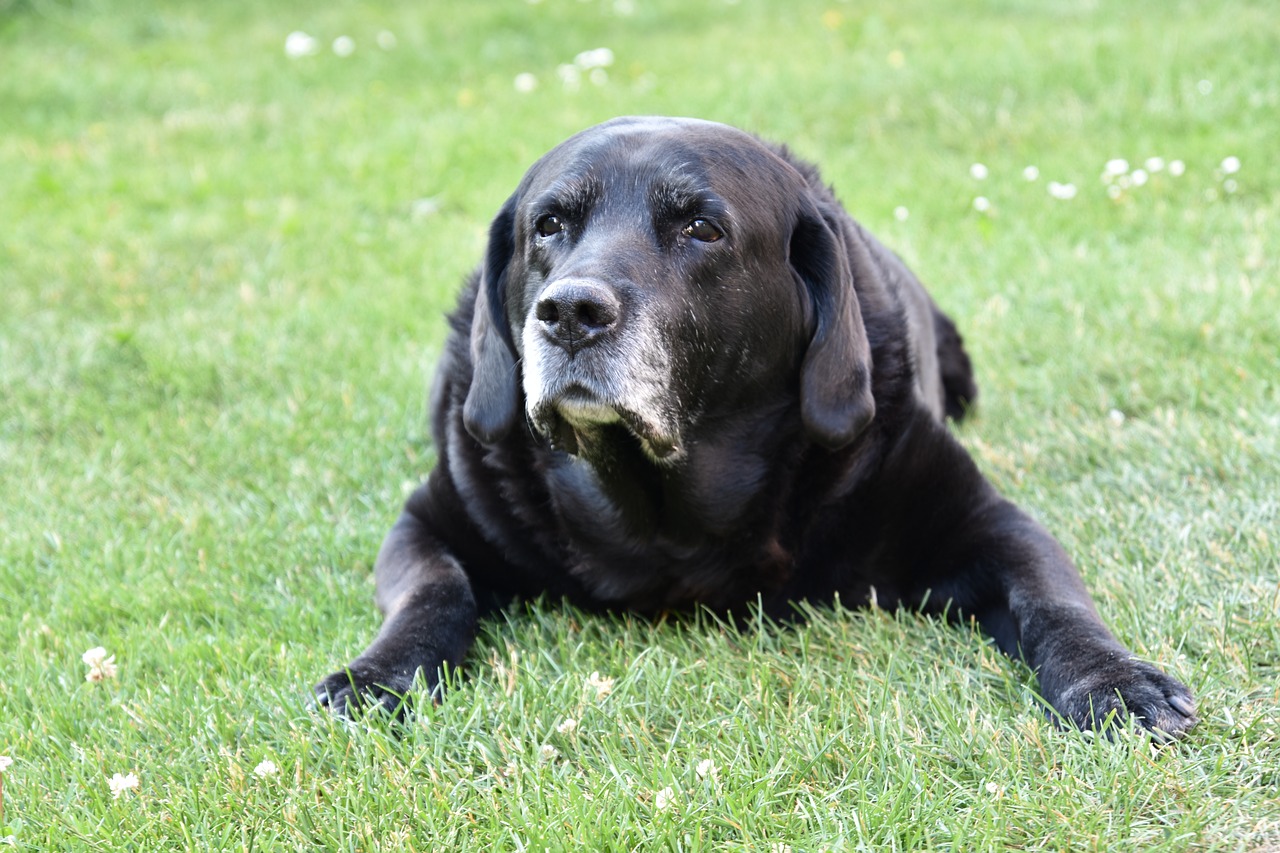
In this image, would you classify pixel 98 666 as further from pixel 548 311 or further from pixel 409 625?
pixel 548 311

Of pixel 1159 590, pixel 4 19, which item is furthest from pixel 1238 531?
pixel 4 19

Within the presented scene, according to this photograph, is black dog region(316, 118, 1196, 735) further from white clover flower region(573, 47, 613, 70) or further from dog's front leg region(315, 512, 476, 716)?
white clover flower region(573, 47, 613, 70)

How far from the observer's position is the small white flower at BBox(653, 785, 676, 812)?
7.25 ft

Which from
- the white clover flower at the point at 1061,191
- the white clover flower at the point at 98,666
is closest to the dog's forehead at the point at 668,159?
the white clover flower at the point at 98,666

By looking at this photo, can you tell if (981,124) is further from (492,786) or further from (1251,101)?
(492,786)

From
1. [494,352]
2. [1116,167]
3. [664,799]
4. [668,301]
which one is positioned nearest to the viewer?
[664,799]

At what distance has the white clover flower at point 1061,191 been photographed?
5.85 meters

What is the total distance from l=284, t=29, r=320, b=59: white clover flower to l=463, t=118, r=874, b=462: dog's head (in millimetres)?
6966

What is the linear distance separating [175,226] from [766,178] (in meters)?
4.40

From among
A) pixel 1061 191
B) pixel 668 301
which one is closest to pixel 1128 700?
pixel 668 301

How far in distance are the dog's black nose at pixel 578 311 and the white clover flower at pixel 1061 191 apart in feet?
12.7

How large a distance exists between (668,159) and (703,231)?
19 cm

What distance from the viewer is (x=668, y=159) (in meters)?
2.88

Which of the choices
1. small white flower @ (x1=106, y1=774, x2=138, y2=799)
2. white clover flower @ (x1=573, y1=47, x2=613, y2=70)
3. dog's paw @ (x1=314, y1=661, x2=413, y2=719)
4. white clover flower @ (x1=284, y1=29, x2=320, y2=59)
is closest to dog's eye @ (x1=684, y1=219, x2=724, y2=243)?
dog's paw @ (x1=314, y1=661, x2=413, y2=719)
